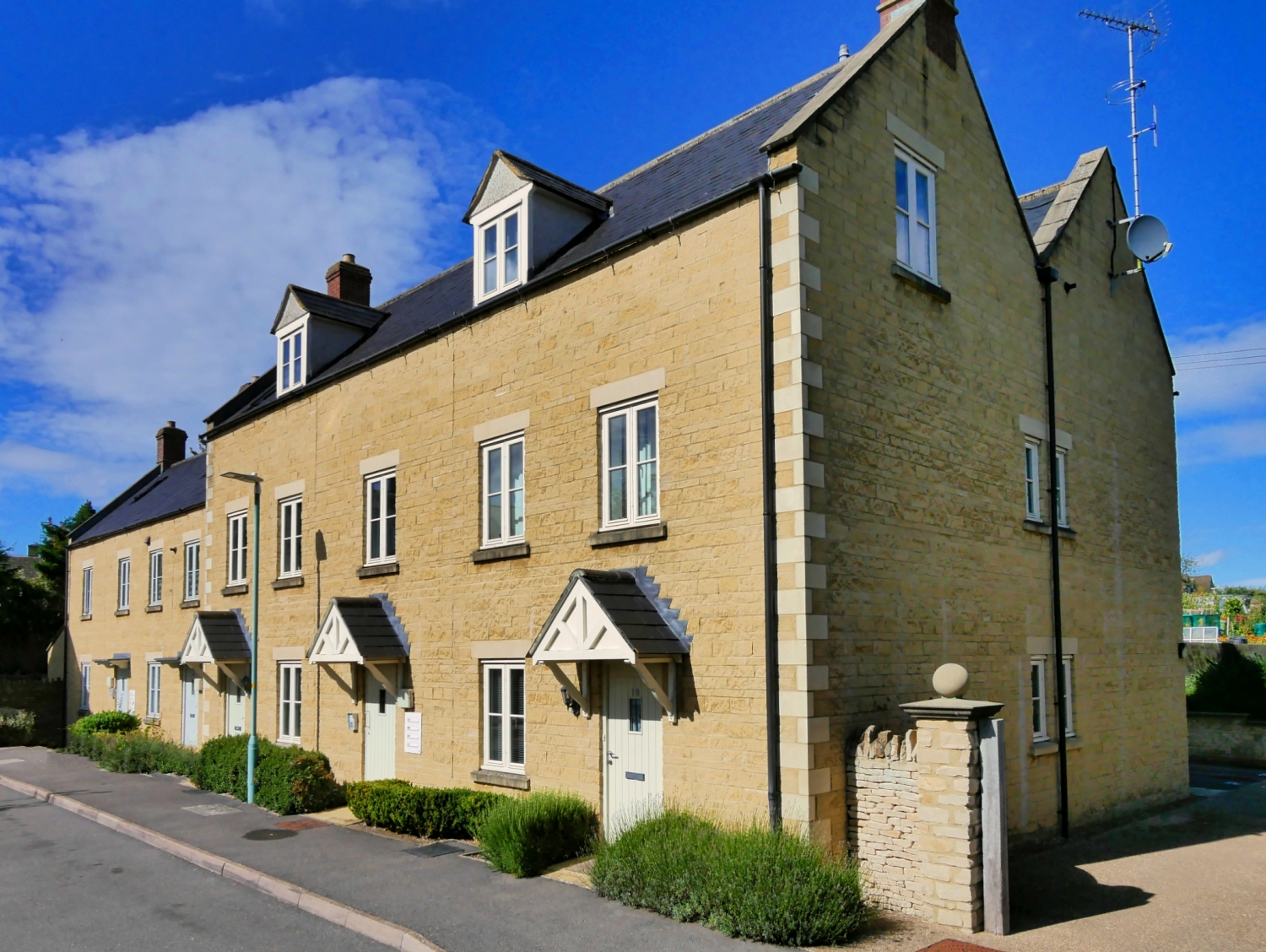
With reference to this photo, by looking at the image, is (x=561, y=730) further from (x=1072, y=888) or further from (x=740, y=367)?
(x=1072, y=888)

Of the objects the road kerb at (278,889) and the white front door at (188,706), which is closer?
the road kerb at (278,889)

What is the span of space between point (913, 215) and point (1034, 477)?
447 cm

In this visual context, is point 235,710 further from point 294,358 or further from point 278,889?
point 278,889

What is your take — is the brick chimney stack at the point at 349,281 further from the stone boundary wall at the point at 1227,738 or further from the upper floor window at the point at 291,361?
the stone boundary wall at the point at 1227,738

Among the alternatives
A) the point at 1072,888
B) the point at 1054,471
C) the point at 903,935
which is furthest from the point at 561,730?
the point at 1054,471

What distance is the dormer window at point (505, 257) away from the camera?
601 inches

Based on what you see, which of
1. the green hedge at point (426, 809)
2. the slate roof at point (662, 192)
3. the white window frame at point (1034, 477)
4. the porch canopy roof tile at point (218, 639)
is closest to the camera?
the slate roof at point (662, 192)

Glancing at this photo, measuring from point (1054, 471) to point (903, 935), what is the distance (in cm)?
824

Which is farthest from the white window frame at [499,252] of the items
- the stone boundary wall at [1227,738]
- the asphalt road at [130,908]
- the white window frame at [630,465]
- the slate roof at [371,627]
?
the stone boundary wall at [1227,738]

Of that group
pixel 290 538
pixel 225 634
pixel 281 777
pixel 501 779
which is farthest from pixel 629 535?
pixel 225 634

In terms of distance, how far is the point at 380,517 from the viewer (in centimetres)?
1739

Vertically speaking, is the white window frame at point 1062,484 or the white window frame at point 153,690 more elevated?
the white window frame at point 1062,484

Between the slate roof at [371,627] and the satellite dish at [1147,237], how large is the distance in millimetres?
13996

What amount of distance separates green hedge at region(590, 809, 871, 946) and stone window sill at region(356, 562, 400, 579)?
294 inches
